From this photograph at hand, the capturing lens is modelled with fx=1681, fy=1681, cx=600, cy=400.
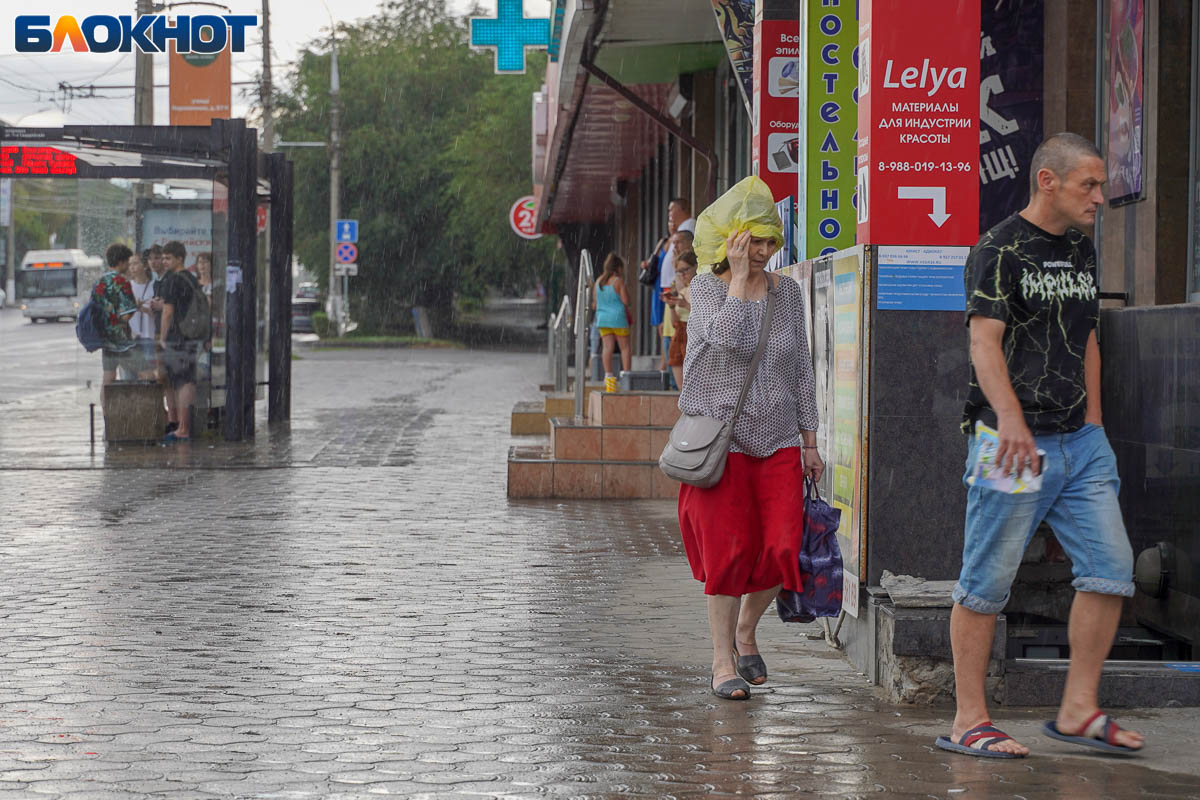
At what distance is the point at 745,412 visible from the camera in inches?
218

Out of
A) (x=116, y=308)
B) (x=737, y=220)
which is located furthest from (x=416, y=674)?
(x=116, y=308)

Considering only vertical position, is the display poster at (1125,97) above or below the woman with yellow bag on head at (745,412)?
above

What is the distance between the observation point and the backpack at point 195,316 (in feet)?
50.4

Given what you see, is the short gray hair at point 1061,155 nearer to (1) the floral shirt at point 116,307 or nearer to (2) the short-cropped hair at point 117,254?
(1) the floral shirt at point 116,307

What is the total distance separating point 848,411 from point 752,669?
101 centimetres

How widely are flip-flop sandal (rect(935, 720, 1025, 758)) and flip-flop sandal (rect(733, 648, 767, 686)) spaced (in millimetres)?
1013

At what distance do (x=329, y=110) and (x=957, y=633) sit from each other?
53771 mm

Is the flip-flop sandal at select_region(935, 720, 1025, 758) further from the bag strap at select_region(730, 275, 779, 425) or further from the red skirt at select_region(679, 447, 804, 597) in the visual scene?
the bag strap at select_region(730, 275, 779, 425)

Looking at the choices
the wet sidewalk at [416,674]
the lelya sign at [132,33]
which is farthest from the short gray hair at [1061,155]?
the lelya sign at [132,33]

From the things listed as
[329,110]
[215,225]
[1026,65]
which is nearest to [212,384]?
[215,225]

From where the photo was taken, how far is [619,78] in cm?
1800

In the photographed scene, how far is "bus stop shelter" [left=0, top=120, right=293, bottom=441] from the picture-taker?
15.2m

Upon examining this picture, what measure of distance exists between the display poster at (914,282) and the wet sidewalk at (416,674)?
1.33 meters

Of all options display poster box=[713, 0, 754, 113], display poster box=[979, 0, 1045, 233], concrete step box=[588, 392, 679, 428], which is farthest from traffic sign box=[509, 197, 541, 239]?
display poster box=[979, 0, 1045, 233]
